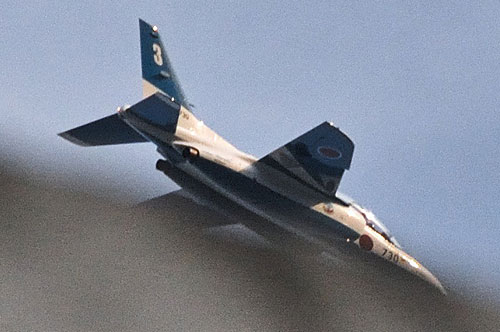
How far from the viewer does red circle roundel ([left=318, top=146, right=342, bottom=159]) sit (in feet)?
97.1

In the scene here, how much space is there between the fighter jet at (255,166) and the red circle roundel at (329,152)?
0.11 feet

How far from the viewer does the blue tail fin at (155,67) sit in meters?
32.3

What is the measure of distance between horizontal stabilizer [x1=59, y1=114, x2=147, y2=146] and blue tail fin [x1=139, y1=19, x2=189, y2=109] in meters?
1.52

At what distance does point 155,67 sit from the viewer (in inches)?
1278

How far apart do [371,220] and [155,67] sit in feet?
31.7

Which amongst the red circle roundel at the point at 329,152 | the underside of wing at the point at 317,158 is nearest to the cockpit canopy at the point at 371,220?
the underside of wing at the point at 317,158

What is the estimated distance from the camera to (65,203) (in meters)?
35.8

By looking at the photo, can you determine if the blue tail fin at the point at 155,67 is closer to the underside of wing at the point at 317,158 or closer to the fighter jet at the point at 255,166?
the fighter jet at the point at 255,166

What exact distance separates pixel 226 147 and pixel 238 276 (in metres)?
9.73

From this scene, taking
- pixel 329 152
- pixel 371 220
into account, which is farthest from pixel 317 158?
pixel 371 220

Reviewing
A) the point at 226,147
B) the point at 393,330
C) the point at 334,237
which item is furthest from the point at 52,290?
the point at 393,330

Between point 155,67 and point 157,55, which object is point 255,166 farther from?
point 157,55

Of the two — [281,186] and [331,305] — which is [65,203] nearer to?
[281,186]

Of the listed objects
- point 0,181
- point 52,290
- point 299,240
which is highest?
point 299,240
